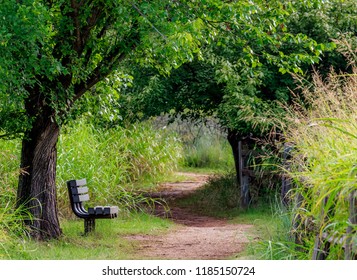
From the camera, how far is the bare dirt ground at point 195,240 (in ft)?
30.3

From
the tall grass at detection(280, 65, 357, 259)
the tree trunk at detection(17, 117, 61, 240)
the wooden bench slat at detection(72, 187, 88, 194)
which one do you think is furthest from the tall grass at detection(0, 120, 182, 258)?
the tall grass at detection(280, 65, 357, 259)

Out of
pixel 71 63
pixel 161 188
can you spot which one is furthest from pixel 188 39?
pixel 161 188

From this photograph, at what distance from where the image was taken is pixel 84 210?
10.1 metres

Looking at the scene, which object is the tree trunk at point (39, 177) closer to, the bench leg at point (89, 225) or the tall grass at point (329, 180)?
the bench leg at point (89, 225)

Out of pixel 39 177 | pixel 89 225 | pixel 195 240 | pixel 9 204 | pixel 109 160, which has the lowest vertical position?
pixel 195 240

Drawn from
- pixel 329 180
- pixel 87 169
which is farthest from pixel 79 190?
pixel 329 180

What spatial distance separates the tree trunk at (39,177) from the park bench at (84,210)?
604 mm

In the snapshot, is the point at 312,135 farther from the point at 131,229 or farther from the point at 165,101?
the point at 165,101

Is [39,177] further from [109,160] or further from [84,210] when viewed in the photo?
[109,160]

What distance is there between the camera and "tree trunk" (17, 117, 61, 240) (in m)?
9.30

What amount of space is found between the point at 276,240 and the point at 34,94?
3.61 m

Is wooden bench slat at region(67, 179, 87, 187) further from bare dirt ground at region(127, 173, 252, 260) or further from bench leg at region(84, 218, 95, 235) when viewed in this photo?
bare dirt ground at region(127, 173, 252, 260)

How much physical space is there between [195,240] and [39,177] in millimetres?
2512

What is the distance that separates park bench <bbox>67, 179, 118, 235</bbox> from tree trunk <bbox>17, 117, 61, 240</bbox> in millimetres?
604
